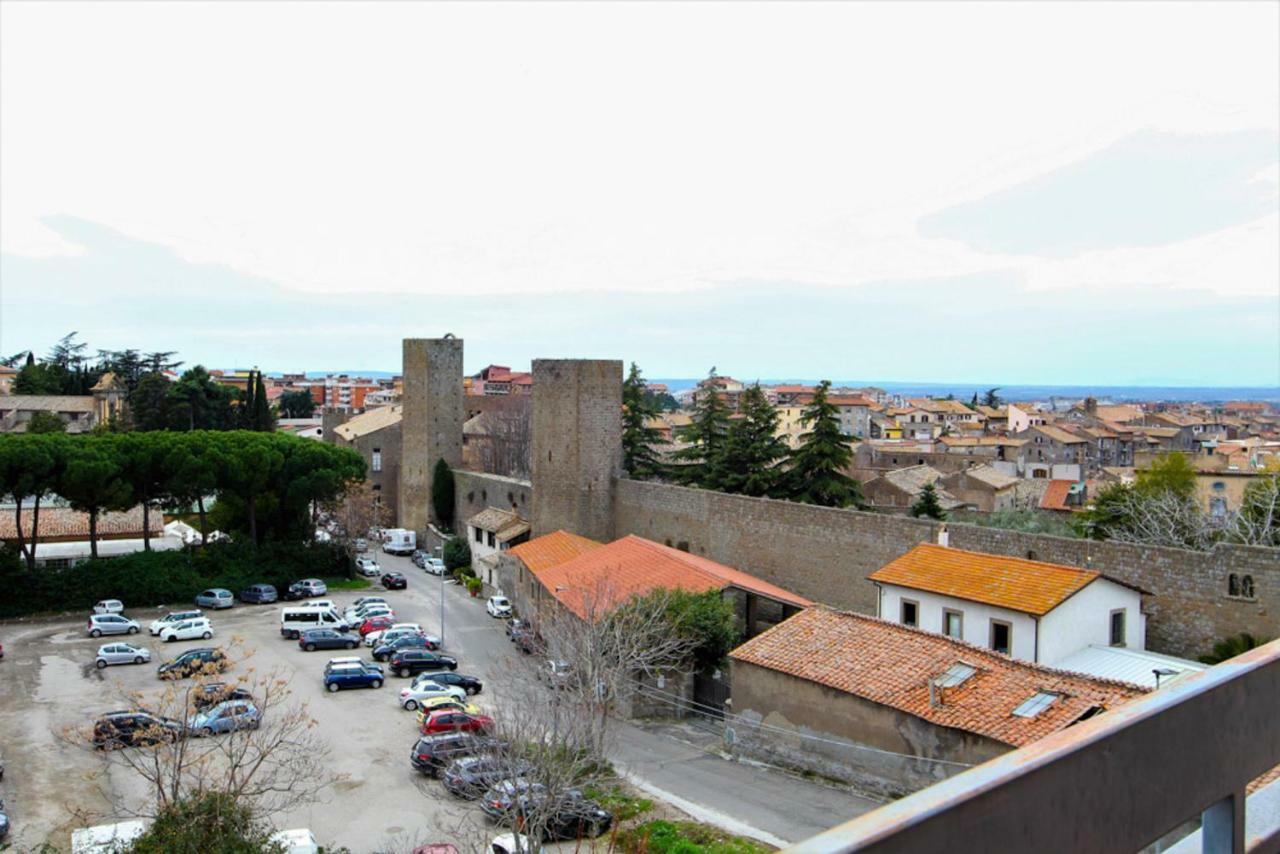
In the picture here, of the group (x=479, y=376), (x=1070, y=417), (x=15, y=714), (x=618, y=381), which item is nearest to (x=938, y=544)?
(x=618, y=381)

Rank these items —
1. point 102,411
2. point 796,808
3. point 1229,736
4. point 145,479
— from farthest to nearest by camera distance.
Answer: point 102,411 < point 145,479 < point 796,808 < point 1229,736

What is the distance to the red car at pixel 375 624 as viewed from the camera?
28.5 meters

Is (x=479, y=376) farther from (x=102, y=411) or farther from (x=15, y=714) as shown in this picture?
(x=15, y=714)

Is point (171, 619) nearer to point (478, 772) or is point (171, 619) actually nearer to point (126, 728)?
point (126, 728)

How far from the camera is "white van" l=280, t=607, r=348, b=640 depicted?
28.4 meters

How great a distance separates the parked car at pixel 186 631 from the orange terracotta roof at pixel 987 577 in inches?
727

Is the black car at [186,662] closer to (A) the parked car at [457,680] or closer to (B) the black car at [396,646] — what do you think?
(B) the black car at [396,646]

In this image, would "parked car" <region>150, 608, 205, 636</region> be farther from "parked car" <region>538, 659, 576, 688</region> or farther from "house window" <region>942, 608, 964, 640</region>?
"house window" <region>942, 608, 964, 640</region>

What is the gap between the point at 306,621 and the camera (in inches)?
1136

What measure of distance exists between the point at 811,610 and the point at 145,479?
→ 2307 cm

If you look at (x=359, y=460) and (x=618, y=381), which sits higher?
(x=618, y=381)

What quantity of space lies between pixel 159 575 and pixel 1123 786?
35.5 m

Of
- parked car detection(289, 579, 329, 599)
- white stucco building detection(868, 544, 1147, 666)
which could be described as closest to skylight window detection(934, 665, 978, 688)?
white stucco building detection(868, 544, 1147, 666)

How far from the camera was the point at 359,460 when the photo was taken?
38.4 meters
